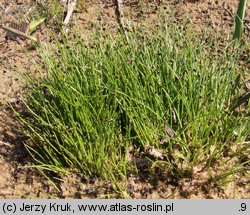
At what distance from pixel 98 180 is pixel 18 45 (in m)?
1.13

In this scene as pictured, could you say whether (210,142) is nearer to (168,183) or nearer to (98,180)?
(168,183)

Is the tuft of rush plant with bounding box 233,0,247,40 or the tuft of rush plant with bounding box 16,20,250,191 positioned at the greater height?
the tuft of rush plant with bounding box 233,0,247,40

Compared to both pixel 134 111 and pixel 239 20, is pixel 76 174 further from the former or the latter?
pixel 239 20

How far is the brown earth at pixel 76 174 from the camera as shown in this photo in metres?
1.78

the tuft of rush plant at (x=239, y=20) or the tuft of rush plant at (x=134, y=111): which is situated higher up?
the tuft of rush plant at (x=239, y=20)

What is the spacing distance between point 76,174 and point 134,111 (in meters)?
0.38

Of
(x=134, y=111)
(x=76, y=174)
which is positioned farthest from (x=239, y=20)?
(x=76, y=174)

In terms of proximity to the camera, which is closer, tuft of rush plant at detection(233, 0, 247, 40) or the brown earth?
the brown earth

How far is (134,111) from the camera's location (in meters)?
1.75

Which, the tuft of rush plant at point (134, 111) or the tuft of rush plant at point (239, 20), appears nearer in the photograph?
the tuft of rush plant at point (134, 111)

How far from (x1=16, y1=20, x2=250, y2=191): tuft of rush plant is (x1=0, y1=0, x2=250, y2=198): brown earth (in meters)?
0.06

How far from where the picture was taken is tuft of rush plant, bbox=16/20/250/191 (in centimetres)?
177

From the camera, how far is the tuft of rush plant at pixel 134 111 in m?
1.77

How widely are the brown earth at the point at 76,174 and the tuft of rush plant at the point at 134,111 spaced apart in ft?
0.21
